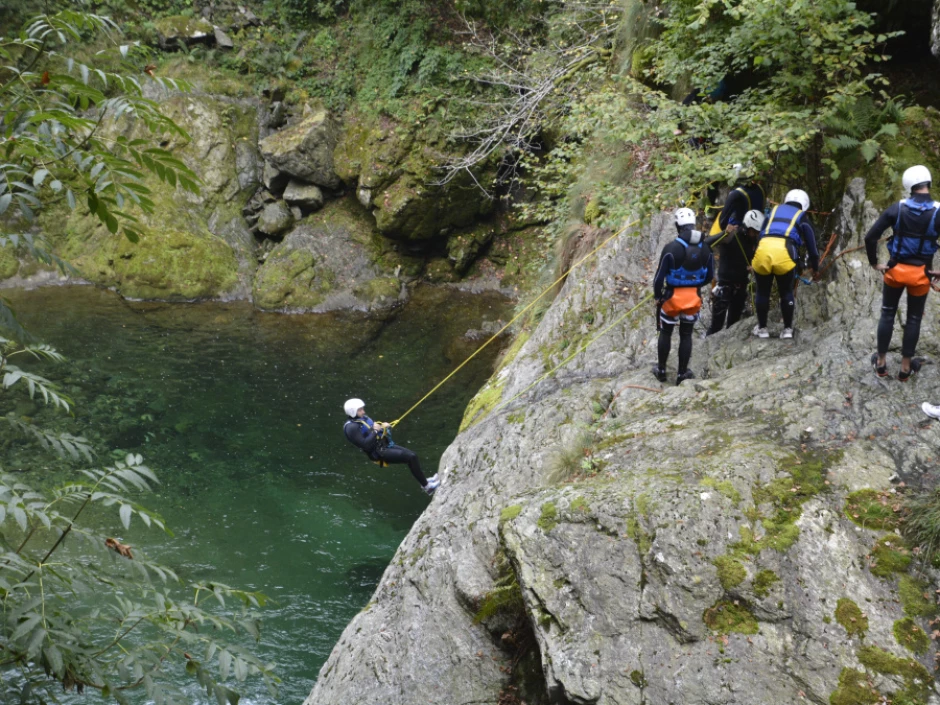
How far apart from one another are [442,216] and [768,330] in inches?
572

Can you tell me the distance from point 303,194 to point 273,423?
950cm

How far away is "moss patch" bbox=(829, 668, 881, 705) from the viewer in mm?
4219

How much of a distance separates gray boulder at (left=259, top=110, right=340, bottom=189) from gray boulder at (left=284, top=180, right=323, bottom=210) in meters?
0.21

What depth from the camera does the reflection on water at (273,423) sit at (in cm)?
1050

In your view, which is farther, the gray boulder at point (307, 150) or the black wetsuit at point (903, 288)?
the gray boulder at point (307, 150)

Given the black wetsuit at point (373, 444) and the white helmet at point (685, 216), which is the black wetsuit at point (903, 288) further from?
the black wetsuit at point (373, 444)

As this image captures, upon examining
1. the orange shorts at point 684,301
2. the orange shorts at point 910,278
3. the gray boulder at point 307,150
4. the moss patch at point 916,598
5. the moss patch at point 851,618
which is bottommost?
the moss patch at point 851,618

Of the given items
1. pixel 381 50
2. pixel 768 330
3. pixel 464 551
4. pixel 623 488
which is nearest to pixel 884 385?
pixel 768 330

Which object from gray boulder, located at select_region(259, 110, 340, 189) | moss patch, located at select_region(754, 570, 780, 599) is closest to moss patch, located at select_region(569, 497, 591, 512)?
moss patch, located at select_region(754, 570, 780, 599)

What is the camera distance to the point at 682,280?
6.84 meters

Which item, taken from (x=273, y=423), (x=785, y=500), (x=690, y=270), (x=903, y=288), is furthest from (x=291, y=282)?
(x=785, y=500)

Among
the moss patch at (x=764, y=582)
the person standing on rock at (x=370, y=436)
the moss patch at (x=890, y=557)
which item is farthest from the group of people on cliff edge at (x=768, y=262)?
the person standing on rock at (x=370, y=436)

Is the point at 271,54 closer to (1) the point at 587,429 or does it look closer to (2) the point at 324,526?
(2) the point at 324,526

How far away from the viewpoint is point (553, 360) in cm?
939
